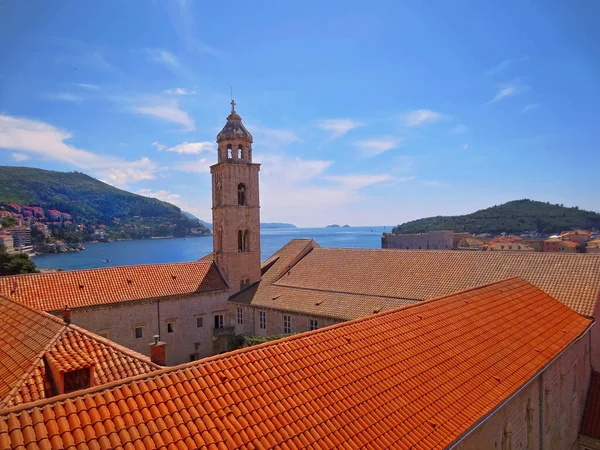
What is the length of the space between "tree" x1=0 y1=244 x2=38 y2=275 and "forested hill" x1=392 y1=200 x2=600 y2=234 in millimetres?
141755

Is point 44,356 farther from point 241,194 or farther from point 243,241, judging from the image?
point 241,194

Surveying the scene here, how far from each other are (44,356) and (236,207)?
2110 centimetres

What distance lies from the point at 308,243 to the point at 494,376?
24.8 meters

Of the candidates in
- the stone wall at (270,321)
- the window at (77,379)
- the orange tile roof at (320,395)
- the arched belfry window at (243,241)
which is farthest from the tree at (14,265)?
the orange tile roof at (320,395)

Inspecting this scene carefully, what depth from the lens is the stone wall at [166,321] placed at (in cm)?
2261

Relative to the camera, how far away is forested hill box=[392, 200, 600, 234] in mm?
133675

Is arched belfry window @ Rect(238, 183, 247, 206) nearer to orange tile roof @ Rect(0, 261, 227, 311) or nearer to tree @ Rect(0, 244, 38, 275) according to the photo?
orange tile roof @ Rect(0, 261, 227, 311)

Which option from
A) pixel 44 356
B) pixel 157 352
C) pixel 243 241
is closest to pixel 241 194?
pixel 243 241

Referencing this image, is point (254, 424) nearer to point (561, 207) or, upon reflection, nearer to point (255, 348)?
point (255, 348)

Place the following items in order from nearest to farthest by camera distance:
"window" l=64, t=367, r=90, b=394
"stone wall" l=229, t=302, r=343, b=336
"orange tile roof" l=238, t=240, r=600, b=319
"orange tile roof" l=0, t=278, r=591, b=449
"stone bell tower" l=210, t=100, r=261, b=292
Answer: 1. "orange tile roof" l=0, t=278, r=591, b=449
2. "window" l=64, t=367, r=90, b=394
3. "orange tile roof" l=238, t=240, r=600, b=319
4. "stone wall" l=229, t=302, r=343, b=336
5. "stone bell tower" l=210, t=100, r=261, b=292

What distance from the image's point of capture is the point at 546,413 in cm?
1177

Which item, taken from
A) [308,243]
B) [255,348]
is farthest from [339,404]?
[308,243]

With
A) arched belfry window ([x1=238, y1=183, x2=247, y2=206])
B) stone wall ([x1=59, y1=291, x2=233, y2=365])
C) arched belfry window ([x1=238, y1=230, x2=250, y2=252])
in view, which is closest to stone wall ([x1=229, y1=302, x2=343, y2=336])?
stone wall ([x1=59, y1=291, x2=233, y2=365])

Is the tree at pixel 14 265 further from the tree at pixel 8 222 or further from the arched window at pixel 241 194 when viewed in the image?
the tree at pixel 8 222
